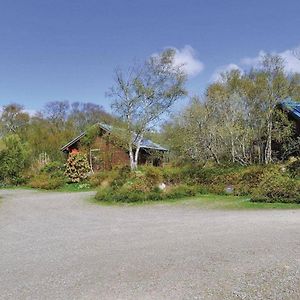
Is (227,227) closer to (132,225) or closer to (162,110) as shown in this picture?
(132,225)

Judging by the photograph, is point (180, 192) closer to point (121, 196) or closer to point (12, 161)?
point (121, 196)

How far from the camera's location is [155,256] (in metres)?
6.62

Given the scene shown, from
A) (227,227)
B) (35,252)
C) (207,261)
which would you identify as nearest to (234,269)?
(207,261)

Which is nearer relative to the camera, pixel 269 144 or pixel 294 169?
pixel 294 169

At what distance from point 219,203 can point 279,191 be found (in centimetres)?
232

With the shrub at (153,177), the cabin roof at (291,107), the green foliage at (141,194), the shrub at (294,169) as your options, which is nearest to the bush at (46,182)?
the shrub at (153,177)

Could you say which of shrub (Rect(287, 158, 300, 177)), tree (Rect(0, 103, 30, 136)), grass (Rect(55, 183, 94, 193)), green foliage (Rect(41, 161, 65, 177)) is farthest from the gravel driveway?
tree (Rect(0, 103, 30, 136))

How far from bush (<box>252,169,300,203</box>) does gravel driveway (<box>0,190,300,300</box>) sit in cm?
188

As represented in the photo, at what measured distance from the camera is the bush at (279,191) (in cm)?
1337

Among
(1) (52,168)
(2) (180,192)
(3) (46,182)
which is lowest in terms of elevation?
(2) (180,192)

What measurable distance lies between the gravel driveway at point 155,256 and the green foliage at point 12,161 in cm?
1742

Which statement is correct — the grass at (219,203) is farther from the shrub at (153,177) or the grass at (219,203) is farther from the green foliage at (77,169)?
the green foliage at (77,169)

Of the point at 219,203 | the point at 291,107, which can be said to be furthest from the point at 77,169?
the point at 291,107

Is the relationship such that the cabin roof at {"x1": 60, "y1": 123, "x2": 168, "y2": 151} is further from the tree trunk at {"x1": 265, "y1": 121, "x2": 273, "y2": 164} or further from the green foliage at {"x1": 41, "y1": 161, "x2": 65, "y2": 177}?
the tree trunk at {"x1": 265, "y1": 121, "x2": 273, "y2": 164}
